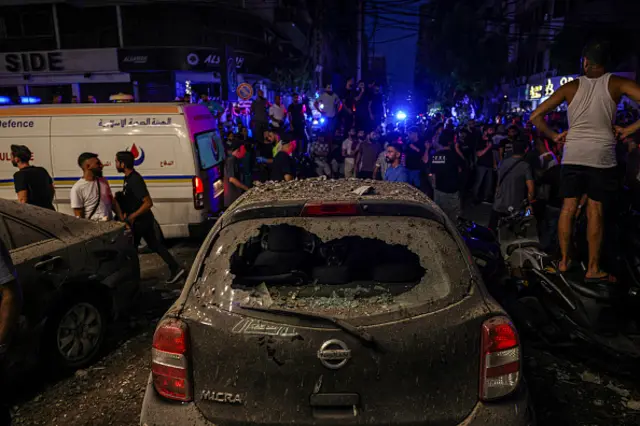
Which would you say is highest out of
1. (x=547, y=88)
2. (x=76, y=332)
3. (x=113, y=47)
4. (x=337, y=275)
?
(x=113, y=47)

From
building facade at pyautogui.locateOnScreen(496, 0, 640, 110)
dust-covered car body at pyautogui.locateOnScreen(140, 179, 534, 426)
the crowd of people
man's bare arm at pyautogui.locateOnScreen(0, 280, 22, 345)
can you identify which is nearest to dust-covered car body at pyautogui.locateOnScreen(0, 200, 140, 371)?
man's bare arm at pyautogui.locateOnScreen(0, 280, 22, 345)

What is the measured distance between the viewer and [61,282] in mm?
4793

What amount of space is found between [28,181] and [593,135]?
6.79 metres

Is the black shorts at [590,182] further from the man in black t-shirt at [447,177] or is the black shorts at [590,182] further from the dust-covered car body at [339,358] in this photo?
the man in black t-shirt at [447,177]

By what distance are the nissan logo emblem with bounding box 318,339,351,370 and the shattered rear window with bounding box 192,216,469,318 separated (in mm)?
142

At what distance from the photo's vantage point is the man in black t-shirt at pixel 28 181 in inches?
278

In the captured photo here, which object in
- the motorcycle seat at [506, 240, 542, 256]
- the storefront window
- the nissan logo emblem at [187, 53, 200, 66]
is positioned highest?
the storefront window

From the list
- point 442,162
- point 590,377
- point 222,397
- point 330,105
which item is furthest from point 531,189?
point 330,105

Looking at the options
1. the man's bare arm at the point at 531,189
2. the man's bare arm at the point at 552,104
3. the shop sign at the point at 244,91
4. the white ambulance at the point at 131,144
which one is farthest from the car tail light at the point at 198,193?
the shop sign at the point at 244,91

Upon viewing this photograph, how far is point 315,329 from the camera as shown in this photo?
8.12 feet

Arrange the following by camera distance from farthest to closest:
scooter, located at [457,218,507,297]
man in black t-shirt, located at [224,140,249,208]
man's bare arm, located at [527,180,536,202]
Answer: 1. man in black t-shirt, located at [224,140,249,208]
2. man's bare arm, located at [527,180,536,202]
3. scooter, located at [457,218,507,297]

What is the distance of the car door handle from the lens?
4554 mm

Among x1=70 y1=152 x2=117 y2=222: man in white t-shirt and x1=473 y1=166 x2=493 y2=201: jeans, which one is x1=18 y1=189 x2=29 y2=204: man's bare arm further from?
x1=473 y1=166 x2=493 y2=201: jeans

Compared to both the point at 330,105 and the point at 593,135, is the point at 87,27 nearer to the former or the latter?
the point at 330,105
